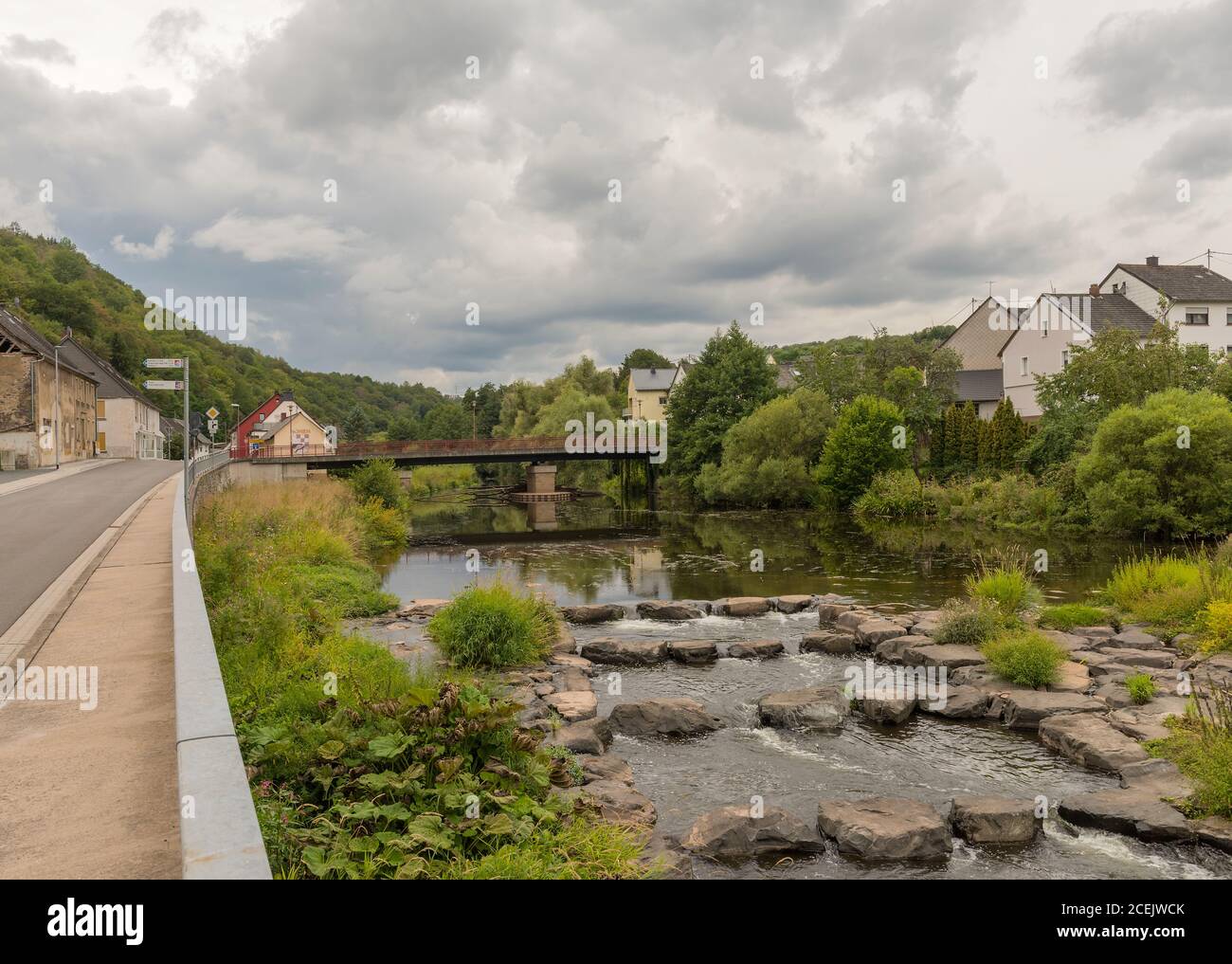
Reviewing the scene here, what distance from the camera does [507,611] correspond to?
1533cm

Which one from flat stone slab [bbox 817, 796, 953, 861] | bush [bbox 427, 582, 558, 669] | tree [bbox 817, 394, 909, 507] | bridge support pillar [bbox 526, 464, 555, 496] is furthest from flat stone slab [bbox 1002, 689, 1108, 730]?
bridge support pillar [bbox 526, 464, 555, 496]

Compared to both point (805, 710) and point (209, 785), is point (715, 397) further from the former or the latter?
point (209, 785)

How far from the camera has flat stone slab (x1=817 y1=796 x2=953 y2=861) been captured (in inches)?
318

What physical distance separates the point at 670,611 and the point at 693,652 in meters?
4.15

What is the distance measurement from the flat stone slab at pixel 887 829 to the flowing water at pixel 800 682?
14 cm

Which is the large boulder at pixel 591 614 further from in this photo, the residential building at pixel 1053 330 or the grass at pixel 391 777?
the residential building at pixel 1053 330

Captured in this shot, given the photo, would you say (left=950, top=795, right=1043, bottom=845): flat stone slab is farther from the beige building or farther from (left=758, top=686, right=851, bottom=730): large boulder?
the beige building

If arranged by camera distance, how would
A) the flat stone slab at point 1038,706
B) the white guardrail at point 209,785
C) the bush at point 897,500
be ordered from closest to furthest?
the white guardrail at point 209,785, the flat stone slab at point 1038,706, the bush at point 897,500

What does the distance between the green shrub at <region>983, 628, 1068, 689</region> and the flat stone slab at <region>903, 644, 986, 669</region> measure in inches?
15.1

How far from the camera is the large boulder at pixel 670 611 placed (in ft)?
66.1

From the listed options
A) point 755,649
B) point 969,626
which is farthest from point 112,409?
point 969,626

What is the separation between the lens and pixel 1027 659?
13359mm

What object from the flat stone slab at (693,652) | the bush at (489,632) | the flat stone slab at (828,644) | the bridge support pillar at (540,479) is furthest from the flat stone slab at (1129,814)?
the bridge support pillar at (540,479)
